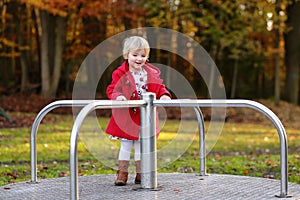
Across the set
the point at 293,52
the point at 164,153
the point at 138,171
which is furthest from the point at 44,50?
the point at 138,171

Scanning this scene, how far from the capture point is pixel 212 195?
5.04 meters

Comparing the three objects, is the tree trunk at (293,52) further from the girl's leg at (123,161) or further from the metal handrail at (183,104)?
the metal handrail at (183,104)

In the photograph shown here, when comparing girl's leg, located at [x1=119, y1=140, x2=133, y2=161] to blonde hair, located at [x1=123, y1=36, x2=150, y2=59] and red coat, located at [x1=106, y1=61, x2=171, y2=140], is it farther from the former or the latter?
blonde hair, located at [x1=123, y1=36, x2=150, y2=59]

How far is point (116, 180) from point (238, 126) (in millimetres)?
11897

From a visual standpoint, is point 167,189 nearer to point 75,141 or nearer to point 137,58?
point 137,58

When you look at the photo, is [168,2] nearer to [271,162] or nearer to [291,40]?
[291,40]

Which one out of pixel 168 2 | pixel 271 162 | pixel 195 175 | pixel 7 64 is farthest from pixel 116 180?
pixel 7 64

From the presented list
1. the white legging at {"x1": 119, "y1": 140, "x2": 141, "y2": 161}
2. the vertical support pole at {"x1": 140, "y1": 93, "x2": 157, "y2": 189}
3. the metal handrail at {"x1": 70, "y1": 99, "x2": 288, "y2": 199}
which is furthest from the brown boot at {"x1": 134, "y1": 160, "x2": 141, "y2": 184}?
the metal handrail at {"x1": 70, "y1": 99, "x2": 288, "y2": 199}

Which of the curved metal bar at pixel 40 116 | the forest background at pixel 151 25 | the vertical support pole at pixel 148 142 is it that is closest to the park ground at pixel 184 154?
the curved metal bar at pixel 40 116

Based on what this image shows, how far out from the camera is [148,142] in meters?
5.26

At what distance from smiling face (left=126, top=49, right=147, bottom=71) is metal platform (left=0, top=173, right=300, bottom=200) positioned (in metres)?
1.17

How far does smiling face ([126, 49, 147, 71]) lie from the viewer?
→ 5.41m

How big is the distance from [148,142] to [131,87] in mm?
556

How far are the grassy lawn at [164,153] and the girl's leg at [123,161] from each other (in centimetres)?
35
